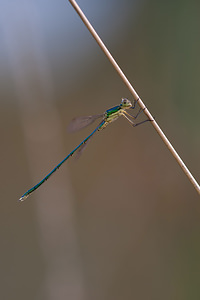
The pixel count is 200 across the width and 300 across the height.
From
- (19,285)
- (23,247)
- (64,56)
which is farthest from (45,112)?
(19,285)

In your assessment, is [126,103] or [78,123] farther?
[78,123]

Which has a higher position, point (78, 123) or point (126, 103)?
point (78, 123)

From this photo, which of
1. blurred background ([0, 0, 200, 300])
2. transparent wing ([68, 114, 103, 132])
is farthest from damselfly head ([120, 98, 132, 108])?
blurred background ([0, 0, 200, 300])

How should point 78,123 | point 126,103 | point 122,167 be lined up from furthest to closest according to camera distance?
point 122,167, point 78,123, point 126,103

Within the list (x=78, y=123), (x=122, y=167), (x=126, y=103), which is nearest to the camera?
(x=126, y=103)

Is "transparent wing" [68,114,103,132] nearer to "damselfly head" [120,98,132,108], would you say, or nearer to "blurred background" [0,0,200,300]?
"damselfly head" [120,98,132,108]

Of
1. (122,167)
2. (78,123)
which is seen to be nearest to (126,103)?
(78,123)

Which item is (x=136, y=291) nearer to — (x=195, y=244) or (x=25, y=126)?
(x=195, y=244)

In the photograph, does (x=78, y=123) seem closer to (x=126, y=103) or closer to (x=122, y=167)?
(x=126, y=103)
